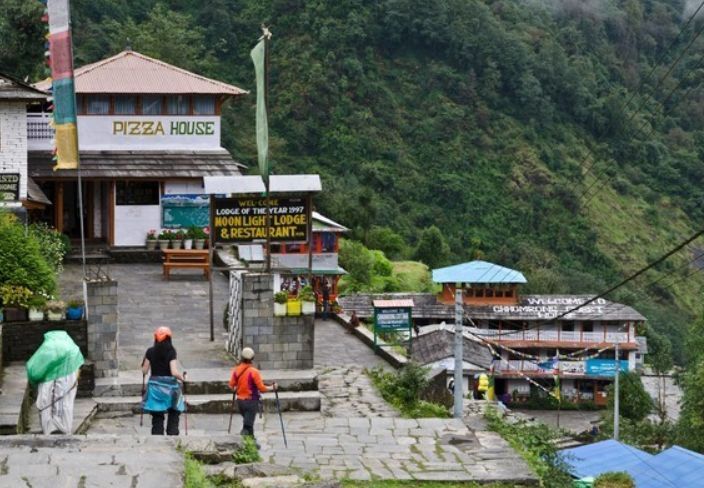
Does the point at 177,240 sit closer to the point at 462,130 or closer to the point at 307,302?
the point at 307,302

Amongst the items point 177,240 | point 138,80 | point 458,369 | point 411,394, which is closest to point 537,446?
point 458,369

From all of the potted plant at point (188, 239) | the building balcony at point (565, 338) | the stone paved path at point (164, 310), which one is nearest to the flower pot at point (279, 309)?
the stone paved path at point (164, 310)

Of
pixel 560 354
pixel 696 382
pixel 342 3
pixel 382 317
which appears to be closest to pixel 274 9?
pixel 342 3

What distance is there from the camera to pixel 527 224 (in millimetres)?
67625

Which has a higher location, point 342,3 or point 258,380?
point 342,3

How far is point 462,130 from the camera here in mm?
72062

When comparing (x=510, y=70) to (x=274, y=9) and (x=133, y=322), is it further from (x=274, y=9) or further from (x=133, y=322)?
(x=133, y=322)

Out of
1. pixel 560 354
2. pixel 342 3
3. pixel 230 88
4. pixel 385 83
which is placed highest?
pixel 342 3

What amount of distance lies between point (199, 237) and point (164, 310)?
492 cm

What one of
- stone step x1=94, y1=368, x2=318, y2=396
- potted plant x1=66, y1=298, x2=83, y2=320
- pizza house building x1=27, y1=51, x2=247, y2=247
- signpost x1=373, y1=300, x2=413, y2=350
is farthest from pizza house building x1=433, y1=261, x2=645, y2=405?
potted plant x1=66, y1=298, x2=83, y2=320

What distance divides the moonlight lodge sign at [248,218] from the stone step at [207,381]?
220 centimetres

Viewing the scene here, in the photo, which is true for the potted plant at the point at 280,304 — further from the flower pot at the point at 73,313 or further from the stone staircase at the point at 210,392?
the flower pot at the point at 73,313

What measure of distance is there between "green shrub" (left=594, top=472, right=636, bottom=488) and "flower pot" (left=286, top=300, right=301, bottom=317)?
14.9 feet

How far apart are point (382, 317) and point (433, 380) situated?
2.86 meters
